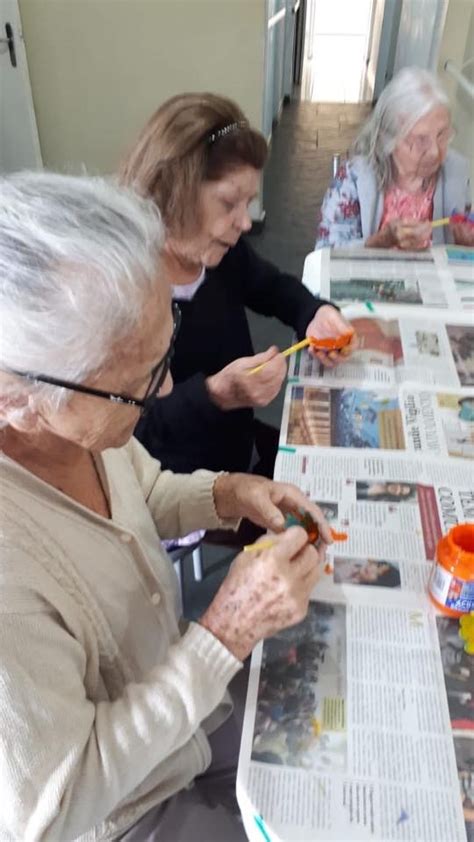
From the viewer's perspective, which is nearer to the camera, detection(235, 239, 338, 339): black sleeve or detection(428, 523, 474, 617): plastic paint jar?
detection(428, 523, 474, 617): plastic paint jar

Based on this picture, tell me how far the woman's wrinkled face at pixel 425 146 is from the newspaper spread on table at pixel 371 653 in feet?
2.93

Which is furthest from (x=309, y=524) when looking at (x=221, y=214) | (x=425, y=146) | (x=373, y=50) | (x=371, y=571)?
(x=373, y=50)

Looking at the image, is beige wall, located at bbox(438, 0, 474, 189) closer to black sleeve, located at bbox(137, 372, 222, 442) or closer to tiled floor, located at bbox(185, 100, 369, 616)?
tiled floor, located at bbox(185, 100, 369, 616)

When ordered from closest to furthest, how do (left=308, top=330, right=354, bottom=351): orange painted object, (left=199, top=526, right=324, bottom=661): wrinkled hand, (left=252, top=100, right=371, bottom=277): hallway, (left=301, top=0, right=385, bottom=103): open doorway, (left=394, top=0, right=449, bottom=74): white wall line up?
(left=199, top=526, right=324, bottom=661): wrinkled hand, (left=308, top=330, right=354, bottom=351): orange painted object, (left=394, top=0, right=449, bottom=74): white wall, (left=252, top=100, right=371, bottom=277): hallway, (left=301, top=0, right=385, bottom=103): open doorway

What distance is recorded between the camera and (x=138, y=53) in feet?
10.5

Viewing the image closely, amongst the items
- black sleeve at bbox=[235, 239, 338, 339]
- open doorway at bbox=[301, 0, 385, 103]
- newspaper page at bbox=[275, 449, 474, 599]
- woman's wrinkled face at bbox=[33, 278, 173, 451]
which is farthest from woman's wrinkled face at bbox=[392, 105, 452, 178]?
open doorway at bbox=[301, 0, 385, 103]

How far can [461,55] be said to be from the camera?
3281 mm

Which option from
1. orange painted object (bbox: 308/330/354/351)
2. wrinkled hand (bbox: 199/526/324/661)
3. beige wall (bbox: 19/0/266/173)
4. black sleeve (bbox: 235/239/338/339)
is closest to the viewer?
wrinkled hand (bbox: 199/526/324/661)

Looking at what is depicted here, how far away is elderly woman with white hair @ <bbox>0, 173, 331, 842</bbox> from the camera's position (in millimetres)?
586

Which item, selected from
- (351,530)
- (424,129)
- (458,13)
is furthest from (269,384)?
(458,13)

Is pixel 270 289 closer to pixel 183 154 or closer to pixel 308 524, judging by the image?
pixel 183 154

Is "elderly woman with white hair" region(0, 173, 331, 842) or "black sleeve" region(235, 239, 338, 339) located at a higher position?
"elderly woman with white hair" region(0, 173, 331, 842)

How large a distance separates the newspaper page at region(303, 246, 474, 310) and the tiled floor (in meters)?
0.74

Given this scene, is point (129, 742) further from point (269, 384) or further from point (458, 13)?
point (458, 13)
